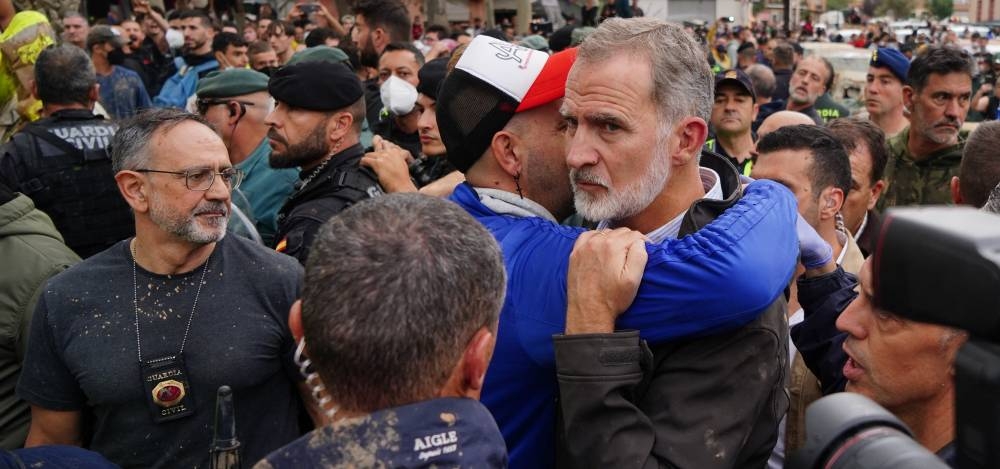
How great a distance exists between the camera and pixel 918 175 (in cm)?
548

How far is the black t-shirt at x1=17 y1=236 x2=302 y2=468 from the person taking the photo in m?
2.66

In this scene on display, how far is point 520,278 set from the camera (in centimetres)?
199

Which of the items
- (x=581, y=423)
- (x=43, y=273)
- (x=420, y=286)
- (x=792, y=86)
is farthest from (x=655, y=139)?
(x=792, y=86)

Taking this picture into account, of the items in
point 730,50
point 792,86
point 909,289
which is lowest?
point 730,50

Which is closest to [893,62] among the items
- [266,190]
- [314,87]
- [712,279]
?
[314,87]

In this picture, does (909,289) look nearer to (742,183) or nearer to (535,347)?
(535,347)

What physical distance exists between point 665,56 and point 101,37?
26.5 ft

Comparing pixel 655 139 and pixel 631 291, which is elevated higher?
pixel 655 139

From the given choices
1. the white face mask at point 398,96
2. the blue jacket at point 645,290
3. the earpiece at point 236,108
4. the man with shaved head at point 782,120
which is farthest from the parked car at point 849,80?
the blue jacket at point 645,290

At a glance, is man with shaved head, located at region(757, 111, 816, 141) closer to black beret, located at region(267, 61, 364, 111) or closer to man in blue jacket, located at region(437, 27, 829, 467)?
black beret, located at region(267, 61, 364, 111)

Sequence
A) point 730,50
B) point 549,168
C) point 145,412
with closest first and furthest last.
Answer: point 549,168 < point 145,412 < point 730,50

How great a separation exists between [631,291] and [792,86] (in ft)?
22.3

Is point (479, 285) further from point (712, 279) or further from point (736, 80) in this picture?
point (736, 80)

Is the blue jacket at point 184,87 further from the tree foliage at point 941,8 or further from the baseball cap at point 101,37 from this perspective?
the tree foliage at point 941,8
